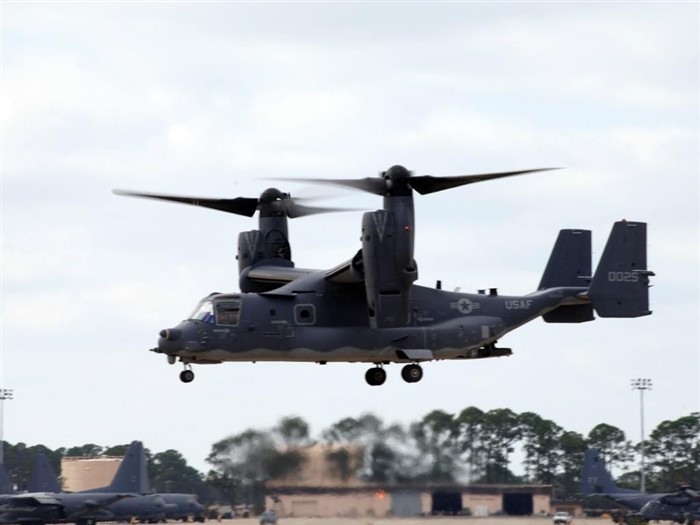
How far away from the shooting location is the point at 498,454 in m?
41.1

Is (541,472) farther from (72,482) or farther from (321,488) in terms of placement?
(72,482)

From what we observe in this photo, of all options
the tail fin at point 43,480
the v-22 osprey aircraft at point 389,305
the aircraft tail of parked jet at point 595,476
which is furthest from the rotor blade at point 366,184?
the tail fin at point 43,480

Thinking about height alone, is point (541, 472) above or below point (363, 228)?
below

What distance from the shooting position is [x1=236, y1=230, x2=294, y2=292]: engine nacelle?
4553 centimetres

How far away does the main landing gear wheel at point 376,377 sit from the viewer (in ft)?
137

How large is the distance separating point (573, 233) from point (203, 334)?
12.5 meters

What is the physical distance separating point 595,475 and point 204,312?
22.0 m

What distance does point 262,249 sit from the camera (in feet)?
150

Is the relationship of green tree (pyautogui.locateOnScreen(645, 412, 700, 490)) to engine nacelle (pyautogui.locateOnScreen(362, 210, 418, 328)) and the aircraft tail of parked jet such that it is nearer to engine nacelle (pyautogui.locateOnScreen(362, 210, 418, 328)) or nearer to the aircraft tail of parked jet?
the aircraft tail of parked jet

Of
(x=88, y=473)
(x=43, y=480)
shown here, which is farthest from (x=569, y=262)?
(x=88, y=473)

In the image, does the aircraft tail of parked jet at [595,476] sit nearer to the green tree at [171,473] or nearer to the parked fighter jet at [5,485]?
the green tree at [171,473]

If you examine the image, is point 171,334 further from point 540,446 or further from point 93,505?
point 93,505

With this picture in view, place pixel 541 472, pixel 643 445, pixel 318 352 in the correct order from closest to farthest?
1. pixel 318 352
2. pixel 541 472
3. pixel 643 445

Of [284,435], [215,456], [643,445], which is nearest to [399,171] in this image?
[284,435]
